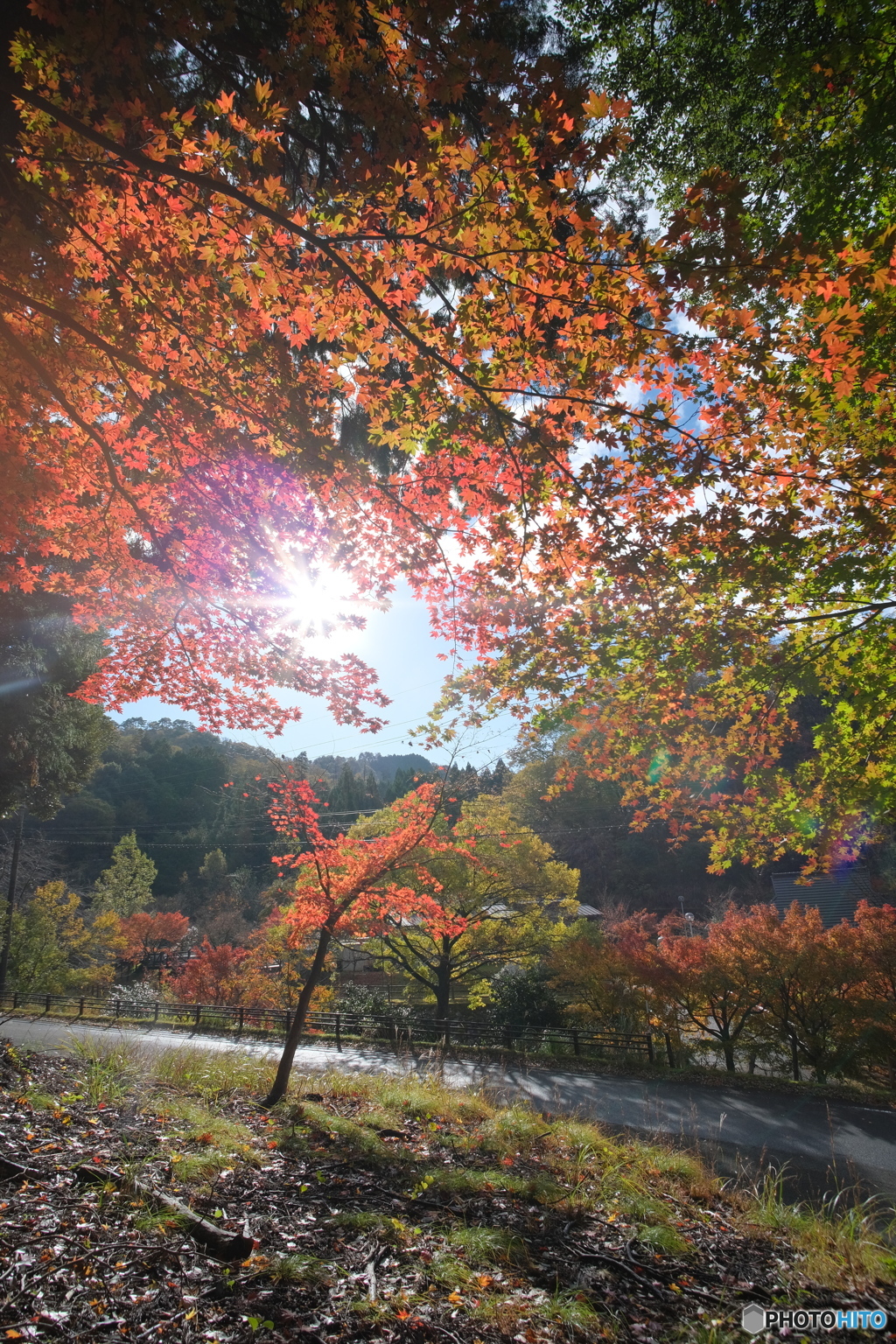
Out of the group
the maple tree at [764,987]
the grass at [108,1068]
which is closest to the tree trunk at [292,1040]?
the grass at [108,1068]

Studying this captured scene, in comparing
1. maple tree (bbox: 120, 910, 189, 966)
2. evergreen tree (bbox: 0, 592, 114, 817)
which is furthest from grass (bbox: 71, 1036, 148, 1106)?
maple tree (bbox: 120, 910, 189, 966)

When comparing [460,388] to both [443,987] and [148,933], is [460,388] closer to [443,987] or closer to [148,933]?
[443,987]

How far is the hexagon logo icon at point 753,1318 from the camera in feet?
9.21

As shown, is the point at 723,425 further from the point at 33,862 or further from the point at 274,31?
the point at 33,862

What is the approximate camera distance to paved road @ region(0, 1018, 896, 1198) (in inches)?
261

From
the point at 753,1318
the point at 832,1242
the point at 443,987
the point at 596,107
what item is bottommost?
the point at 443,987

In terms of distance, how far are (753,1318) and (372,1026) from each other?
17.9 meters

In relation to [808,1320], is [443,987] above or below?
below

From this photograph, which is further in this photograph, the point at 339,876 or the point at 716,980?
the point at 716,980

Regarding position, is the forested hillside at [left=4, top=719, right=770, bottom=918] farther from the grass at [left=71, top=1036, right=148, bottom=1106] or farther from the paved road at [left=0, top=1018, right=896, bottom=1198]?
the grass at [left=71, top=1036, right=148, bottom=1106]

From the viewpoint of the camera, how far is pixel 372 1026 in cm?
1845

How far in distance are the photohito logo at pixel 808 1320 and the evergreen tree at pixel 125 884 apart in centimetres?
3525

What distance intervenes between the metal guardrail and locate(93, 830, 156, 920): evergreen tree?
798 centimetres

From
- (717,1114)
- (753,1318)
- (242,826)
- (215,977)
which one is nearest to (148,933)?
(215,977)
